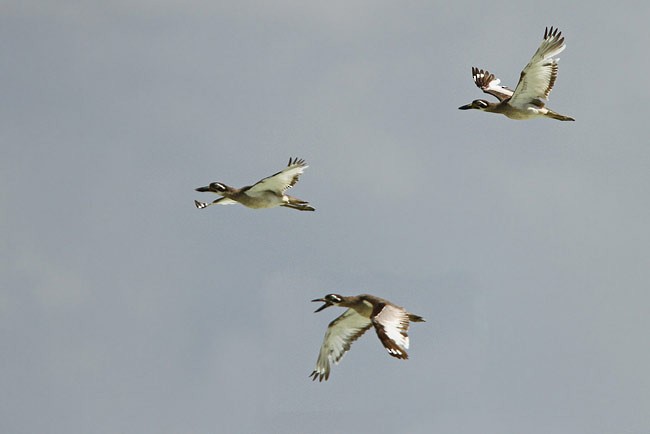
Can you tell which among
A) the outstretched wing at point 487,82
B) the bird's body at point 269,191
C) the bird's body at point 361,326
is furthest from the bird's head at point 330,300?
the outstretched wing at point 487,82

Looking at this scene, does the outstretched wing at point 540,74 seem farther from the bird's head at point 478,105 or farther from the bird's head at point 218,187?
the bird's head at point 218,187

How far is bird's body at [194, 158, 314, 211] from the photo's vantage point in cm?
4112

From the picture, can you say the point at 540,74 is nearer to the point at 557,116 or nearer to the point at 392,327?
the point at 557,116

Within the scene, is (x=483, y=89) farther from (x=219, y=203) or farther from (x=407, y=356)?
(x=407, y=356)

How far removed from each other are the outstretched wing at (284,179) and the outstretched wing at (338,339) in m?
4.72

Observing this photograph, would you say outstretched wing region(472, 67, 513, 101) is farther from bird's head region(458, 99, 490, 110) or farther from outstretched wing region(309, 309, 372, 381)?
outstretched wing region(309, 309, 372, 381)

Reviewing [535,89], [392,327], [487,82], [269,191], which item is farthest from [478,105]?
[392,327]

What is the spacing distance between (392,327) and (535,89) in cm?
1170

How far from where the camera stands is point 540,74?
43250 millimetres

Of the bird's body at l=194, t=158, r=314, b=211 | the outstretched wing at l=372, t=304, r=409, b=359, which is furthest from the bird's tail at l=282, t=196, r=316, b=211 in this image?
the outstretched wing at l=372, t=304, r=409, b=359

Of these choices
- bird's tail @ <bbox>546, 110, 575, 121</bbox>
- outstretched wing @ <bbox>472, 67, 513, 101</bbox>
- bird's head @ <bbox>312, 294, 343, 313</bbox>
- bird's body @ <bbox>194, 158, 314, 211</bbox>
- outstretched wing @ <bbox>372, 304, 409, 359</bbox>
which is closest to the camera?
outstretched wing @ <bbox>372, 304, 409, 359</bbox>

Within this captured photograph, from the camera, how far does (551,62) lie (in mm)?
43031

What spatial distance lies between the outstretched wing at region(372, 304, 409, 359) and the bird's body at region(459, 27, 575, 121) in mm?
10350

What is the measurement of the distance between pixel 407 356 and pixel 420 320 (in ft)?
10.2
